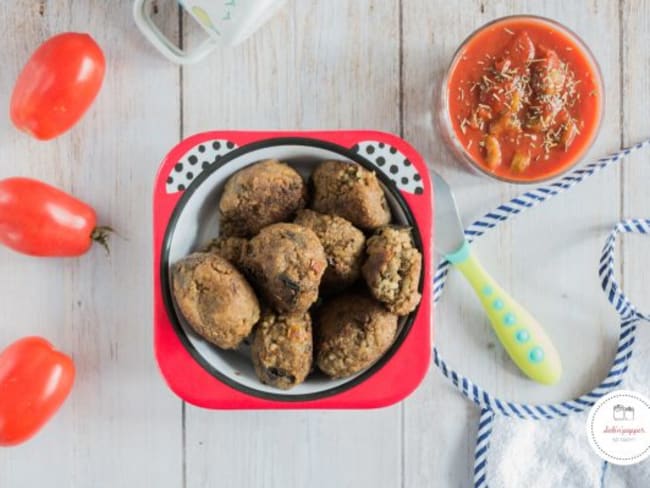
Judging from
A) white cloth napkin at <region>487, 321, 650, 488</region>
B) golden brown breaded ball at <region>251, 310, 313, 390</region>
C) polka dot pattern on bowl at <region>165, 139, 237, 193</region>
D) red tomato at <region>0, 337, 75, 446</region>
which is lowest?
white cloth napkin at <region>487, 321, 650, 488</region>

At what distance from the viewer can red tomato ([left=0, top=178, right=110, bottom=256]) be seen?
1.40 meters

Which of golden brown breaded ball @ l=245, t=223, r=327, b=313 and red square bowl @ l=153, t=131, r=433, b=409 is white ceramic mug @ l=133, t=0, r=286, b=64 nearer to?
red square bowl @ l=153, t=131, r=433, b=409

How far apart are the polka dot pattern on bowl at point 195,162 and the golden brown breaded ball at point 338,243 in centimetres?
16

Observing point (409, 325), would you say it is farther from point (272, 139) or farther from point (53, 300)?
point (53, 300)

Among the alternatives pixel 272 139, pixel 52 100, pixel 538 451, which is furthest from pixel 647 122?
pixel 52 100

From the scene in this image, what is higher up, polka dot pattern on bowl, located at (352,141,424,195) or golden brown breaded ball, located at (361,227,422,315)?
polka dot pattern on bowl, located at (352,141,424,195)

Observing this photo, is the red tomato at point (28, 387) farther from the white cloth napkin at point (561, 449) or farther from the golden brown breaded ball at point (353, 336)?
the white cloth napkin at point (561, 449)

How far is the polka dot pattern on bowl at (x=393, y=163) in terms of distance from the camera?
128 cm

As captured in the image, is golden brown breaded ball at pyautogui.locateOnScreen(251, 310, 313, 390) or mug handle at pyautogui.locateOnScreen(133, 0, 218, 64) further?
mug handle at pyautogui.locateOnScreen(133, 0, 218, 64)

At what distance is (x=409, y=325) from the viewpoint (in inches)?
49.4

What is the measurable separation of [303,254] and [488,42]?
0.54 metres

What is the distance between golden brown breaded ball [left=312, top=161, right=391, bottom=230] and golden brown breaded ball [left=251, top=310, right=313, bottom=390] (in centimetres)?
17

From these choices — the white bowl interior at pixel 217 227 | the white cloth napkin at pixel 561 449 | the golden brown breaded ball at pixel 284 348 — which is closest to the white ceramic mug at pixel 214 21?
the white bowl interior at pixel 217 227

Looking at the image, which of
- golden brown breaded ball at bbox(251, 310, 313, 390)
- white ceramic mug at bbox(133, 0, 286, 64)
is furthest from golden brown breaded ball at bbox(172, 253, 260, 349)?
white ceramic mug at bbox(133, 0, 286, 64)
